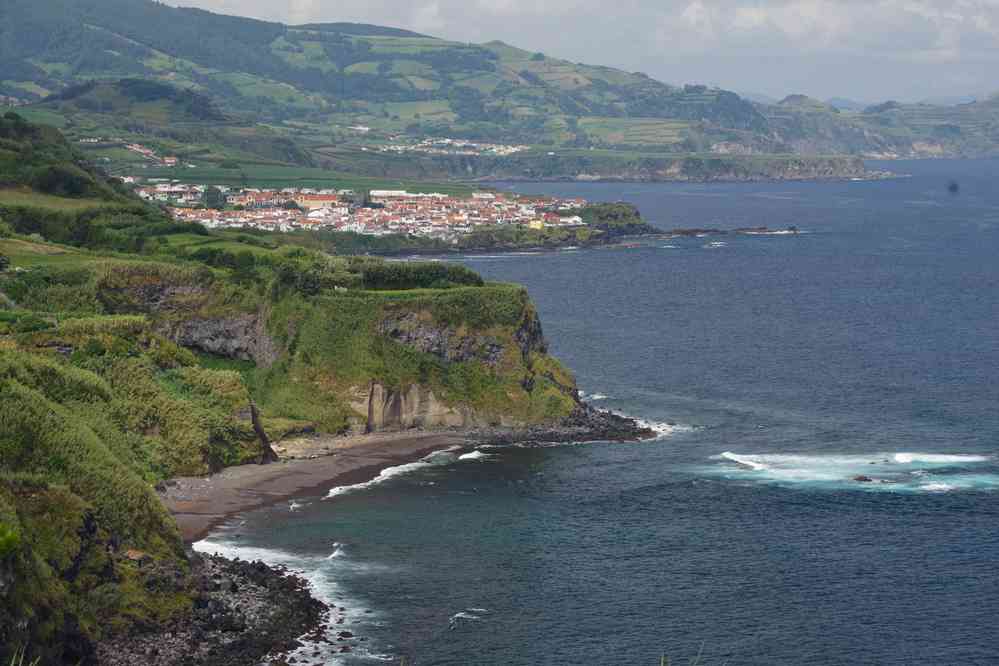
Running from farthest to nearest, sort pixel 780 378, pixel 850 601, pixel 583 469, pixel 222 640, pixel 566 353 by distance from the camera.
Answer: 1. pixel 566 353
2. pixel 780 378
3. pixel 583 469
4. pixel 850 601
5. pixel 222 640

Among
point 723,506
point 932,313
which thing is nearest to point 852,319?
point 932,313

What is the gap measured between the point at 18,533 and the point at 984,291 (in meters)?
127

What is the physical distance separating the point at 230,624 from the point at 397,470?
93.5ft

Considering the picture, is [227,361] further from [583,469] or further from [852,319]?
[852,319]

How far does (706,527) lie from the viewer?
76938 mm

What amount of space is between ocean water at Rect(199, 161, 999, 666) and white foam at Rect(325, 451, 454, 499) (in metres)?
0.32

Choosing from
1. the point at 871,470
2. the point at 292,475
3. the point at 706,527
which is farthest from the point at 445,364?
the point at 706,527

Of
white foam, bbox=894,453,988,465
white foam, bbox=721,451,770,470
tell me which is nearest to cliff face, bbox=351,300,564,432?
white foam, bbox=721,451,770,470

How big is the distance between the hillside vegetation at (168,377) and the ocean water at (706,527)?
24.3 feet

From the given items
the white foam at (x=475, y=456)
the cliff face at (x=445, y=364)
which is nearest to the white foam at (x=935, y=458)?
the cliff face at (x=445, y=364)

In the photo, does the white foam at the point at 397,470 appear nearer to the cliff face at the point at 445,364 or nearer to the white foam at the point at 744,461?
the cliff face at the point at 445,364

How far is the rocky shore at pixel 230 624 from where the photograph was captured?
5884 cm

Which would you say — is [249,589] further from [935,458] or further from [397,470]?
[935,458]

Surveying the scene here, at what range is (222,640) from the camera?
60625mm
